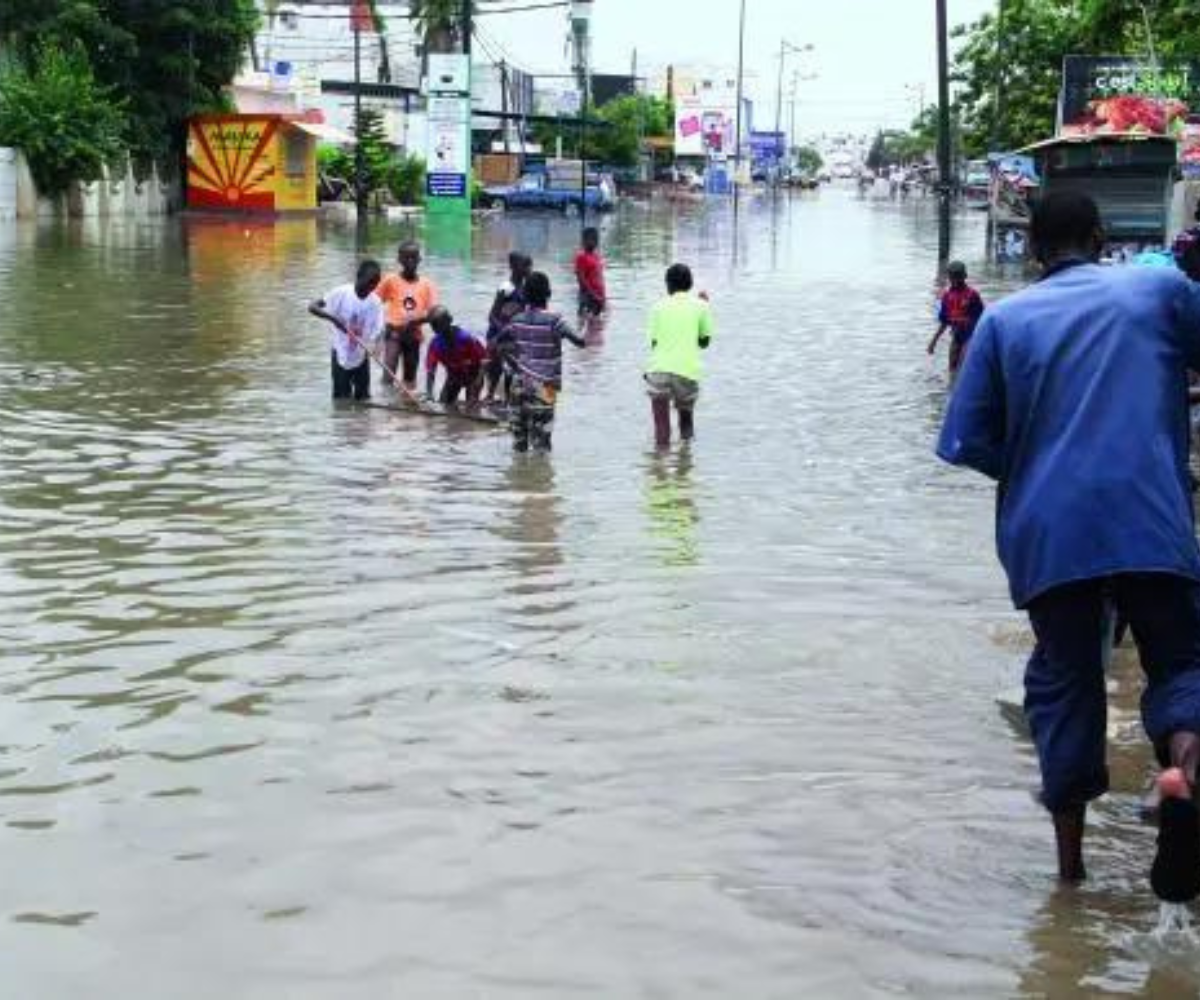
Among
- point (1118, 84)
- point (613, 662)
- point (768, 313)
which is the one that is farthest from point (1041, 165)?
Answer: point (613, 662)

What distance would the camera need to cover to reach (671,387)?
12.0 m

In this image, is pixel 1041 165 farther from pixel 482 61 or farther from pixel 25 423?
pixel 482 61

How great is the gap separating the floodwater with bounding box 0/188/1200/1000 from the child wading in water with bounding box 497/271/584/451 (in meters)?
0.27

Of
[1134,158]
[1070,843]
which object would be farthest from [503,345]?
[1134,158]

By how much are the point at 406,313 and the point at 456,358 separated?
1.12m

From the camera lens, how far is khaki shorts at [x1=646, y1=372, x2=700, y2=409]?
39.3 ft

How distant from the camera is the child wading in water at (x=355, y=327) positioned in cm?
1366

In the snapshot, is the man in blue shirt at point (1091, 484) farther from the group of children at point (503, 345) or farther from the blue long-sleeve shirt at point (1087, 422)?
the group of children at point (503, 345)

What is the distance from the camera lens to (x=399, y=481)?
34.6 feet

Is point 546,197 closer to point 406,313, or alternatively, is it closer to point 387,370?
point 406,313

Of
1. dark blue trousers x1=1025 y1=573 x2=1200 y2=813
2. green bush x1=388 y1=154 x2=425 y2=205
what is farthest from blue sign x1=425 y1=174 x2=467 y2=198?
dark blue trousers x1=1025 y1=573 x2=1200 y2=813

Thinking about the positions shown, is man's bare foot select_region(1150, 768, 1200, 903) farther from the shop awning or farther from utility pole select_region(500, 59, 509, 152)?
utility pole select_region(500, 59, 509, 152)

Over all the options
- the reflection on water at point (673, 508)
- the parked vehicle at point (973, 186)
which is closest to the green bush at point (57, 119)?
the reflection on water at point (673, 508)

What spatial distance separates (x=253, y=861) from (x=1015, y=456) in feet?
7.36
